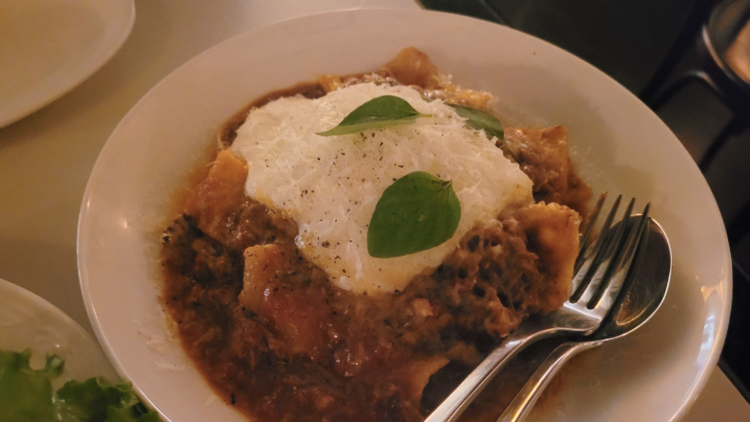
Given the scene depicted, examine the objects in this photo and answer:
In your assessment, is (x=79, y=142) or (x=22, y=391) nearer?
(x=22, y=391)

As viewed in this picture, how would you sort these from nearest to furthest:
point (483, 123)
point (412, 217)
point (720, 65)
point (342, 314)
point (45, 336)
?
1. point (45, 336)
2. point (412, 217)
3. point (342, 314)
4. point (483, 123)
5. point (720, 65)

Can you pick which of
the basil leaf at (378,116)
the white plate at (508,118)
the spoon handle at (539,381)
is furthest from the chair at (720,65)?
the basil leaf at (378,116)

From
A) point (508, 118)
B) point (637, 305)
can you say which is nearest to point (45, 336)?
point (637, 305)

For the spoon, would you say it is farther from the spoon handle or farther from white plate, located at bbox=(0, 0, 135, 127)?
white plate, located at bbox=(0, 0, 135, 127)

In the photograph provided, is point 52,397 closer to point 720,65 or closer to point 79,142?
point 79,142

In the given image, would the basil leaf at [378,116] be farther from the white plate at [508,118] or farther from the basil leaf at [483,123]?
the white plate at [508,118]
